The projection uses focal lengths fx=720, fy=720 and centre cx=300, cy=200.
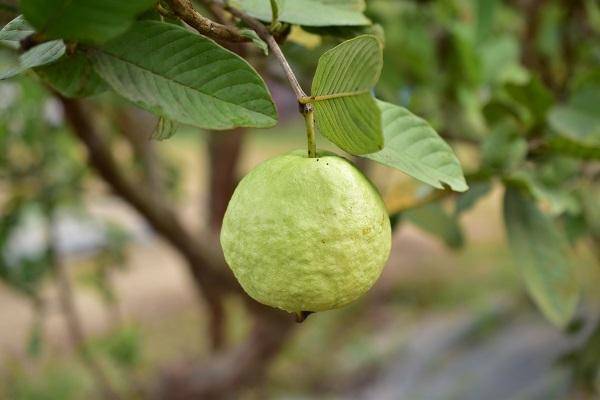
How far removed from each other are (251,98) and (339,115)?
6 cm

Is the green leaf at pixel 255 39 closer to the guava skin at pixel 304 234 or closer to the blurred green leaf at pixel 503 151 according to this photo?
the guava skin at pixel 304 234

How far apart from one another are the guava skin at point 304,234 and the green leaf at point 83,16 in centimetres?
14

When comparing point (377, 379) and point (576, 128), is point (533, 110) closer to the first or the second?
point (576, 128)

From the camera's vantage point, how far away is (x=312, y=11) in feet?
1.93

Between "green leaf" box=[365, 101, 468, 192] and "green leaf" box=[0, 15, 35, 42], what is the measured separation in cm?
24

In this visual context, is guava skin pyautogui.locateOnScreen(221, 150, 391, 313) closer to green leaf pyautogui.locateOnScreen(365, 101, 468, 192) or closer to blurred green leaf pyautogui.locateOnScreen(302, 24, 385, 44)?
green leaf pyautogui.locateOnScreen(365, 101, 468, 192)

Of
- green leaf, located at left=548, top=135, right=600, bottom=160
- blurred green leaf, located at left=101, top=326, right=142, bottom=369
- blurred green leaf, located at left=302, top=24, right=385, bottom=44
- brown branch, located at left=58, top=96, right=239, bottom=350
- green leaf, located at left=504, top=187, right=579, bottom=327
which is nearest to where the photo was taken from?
blurred green leaf, located at left=302, top=24, right=385, bottom=44

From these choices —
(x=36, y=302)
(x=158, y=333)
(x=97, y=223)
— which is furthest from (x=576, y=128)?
(x=158, y=333)

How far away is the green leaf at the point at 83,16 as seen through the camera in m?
0.36

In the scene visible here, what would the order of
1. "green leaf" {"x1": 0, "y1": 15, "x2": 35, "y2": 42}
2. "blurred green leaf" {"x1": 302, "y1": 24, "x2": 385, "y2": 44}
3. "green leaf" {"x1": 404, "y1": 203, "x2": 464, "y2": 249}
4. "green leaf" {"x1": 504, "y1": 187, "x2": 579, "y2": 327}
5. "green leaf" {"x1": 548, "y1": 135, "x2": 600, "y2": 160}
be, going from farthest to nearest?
1. "green leaf" {"x1": 404, "y1": 203, "x2": 464, "y2": 249}
2. "green leaf" {"x1": 504, "y1": 187, "x2": 579, "y2": 327}
3. "green leaf" {"x1": 548, "y1": 135, "x2": 600, "y2": 160}
4. "blurred green leaf" {"x1": 302, "y1": 24, "x2": 385, "y2": 44}
5. "green leaf" {"x1": 0, "y1": 15, "x2": 35, "y2": 42}

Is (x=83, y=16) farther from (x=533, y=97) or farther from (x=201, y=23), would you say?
(x=533, y=97)

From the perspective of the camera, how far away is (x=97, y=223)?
8.79ft

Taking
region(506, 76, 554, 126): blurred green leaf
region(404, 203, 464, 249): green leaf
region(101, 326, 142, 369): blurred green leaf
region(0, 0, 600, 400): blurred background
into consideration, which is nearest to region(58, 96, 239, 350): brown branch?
region(0, 0, 600, 400): blurred background

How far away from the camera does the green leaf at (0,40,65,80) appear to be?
1.47 ft
